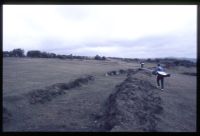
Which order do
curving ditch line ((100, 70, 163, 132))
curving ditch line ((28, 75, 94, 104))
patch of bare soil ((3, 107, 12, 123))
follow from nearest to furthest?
curving ditch line ((100, 70, 163, 132))
patch of bare soil ((3, 107, 12, 123))
curving ditch line ((28, 75, 94, 104))

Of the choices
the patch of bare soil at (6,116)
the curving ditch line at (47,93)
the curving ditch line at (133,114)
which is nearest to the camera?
the curving ditch line at (133,114)

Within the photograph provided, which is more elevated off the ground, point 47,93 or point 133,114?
point 47,93

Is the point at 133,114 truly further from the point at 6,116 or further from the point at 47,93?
the point at 47,93

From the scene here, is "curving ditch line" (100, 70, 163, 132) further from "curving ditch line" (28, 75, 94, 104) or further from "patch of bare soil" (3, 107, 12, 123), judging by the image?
"curving ditch line" (28, 75, 94, 104)

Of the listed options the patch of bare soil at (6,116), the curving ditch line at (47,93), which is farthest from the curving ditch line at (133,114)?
the curving ditch line at (47,93)

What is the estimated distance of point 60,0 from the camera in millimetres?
5320

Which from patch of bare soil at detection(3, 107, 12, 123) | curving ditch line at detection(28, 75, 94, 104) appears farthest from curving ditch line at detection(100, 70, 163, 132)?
curving ditch line at detection(28, 75, 94, 104)

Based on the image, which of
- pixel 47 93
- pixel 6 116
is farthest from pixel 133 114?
pixel 47 93

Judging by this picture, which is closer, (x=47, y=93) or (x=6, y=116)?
(x=6, y=116)

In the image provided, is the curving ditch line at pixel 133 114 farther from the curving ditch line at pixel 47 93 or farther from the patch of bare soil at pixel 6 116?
the curving ditch line at pixel 47 93

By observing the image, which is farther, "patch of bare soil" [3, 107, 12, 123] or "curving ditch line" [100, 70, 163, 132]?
"patch of bare soil" [3, 107, 12, 123]

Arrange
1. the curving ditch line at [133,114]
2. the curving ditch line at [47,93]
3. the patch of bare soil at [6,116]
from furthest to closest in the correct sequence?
the curving ditch line at [47,93], the patch of bare soil at [6,116], the curving ditch line at [133,114]
